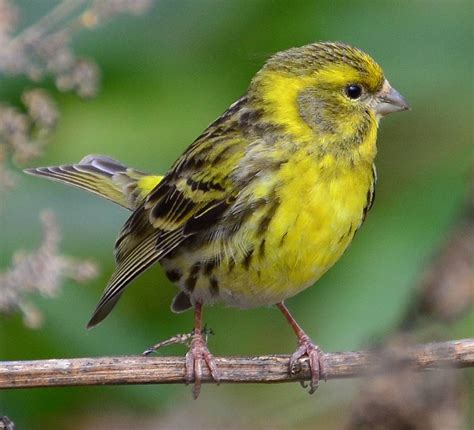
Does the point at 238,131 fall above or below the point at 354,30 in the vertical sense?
below

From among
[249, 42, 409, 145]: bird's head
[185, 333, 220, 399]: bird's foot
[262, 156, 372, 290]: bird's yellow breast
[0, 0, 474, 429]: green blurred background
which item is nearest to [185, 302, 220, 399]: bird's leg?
[185, 333, 220, 399]: bird's foot

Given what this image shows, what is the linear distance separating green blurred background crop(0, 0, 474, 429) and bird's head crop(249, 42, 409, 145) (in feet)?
0.82

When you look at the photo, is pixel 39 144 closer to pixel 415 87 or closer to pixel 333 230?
pixel 333 230

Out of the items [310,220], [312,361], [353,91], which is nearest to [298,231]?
[310,220]

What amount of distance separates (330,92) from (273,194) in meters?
0.42

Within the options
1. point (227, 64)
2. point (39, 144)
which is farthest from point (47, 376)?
point (227, 64)

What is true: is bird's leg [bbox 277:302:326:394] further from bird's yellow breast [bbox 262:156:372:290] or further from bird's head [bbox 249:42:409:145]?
bird's head [bbox 249:42:409:145]

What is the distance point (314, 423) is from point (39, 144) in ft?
3.99

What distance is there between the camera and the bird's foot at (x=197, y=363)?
8.91 feet

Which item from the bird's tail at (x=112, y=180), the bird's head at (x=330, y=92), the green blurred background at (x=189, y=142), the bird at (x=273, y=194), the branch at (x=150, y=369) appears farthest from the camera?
the bird's tail at (x=112, y=180)

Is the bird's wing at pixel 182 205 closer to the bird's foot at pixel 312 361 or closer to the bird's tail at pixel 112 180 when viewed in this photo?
the bird's tail at pixel 112 180

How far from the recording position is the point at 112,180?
145 inches

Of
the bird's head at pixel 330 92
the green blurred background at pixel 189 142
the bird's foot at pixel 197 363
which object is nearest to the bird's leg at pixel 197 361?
the bird's foot at pixel 197 363

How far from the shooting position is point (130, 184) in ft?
12.2
